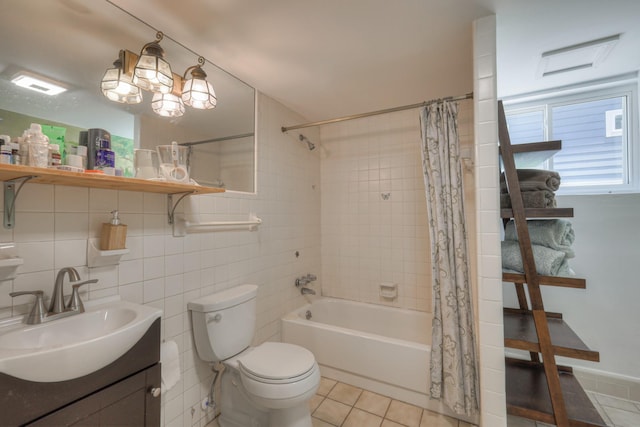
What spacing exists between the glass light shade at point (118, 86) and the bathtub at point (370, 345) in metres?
1.94

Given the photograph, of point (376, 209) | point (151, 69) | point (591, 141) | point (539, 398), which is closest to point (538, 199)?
point (539, 398)

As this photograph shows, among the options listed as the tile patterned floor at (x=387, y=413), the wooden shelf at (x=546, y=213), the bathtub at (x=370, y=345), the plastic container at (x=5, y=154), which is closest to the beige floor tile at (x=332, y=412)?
the tile patterned floor at (x=387, y=413)

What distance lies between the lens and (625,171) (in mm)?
2053

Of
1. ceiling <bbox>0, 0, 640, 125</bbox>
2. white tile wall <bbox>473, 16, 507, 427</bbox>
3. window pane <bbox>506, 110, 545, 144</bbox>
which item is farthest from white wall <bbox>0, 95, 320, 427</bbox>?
window pane <bbox>506, 110, 545, 144</bbox>

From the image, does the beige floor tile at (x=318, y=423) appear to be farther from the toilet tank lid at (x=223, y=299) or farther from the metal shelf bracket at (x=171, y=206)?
the metal shelf bracket at (x=171, y=206)

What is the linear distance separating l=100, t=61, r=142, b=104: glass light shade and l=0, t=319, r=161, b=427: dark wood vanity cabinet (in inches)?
42.8

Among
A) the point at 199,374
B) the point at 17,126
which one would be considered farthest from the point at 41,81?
the point at 199,374

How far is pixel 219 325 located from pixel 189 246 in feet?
1.65

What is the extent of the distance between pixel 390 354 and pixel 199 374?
4.23 ft

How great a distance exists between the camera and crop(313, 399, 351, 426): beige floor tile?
178cm

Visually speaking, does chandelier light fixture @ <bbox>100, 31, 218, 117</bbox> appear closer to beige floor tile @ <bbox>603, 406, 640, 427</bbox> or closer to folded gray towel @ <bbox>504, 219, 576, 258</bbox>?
folded gray towel @ <bbox>504, 219, 576, 258</bbox>

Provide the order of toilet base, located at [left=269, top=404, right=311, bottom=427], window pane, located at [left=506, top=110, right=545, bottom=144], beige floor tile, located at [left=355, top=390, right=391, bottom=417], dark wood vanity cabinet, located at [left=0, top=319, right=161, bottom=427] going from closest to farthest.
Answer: dark wood vanity cabinet, located at [left=0, top=319, right=161, bottom=427] → toilet base, located at [left=269, top=404, right=311, bottom=427] → beige floor tile, located at [left=355, top=390, right=391, bottom=417] → window pane, located at [left=506, top=110, right=545, bottom=144]

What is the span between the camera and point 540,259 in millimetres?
1388

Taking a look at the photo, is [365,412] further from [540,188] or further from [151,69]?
[151,69]
